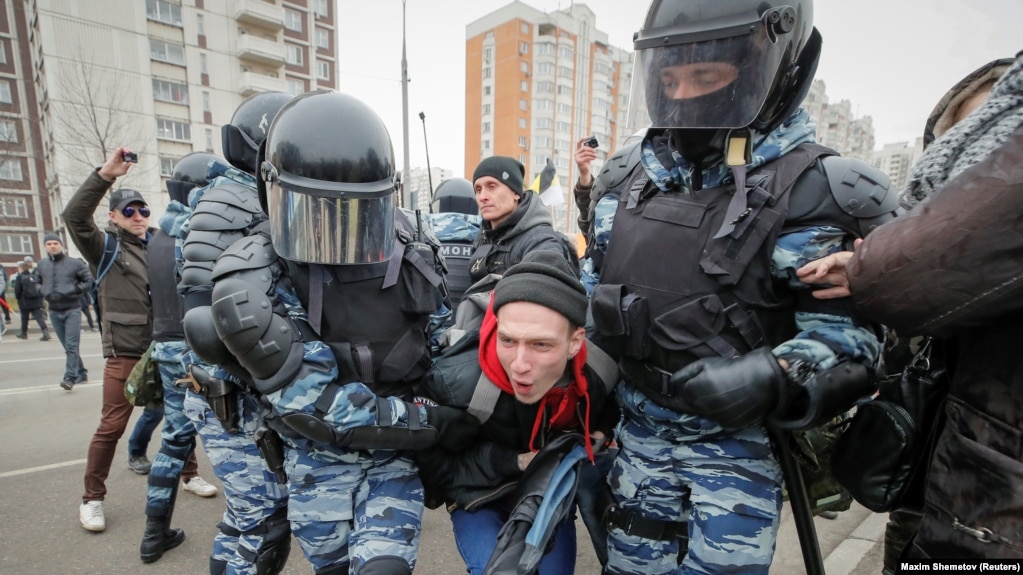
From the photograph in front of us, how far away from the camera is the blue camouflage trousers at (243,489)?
1.94m

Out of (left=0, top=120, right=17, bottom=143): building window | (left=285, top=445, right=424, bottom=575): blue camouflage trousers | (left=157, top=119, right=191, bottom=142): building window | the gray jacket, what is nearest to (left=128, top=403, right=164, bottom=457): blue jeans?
(left=285, top=445, right=424, bottom=575): blue camouflage trousers

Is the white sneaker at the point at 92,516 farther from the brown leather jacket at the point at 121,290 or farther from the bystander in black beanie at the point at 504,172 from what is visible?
the bystander in black beanie at the point at 504,172

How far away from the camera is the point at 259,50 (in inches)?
1060

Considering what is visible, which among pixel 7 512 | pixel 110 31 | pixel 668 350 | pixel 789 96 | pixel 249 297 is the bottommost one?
pixel 7 512

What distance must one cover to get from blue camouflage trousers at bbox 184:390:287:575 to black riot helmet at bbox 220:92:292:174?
3.25 feet

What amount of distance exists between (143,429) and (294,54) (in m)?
33.1

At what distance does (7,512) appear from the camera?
3.23 metres

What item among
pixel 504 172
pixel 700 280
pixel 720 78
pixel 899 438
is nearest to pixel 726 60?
pixel 720 78

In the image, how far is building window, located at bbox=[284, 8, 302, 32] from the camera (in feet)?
99.3

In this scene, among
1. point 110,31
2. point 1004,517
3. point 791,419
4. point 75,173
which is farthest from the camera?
point 110,31

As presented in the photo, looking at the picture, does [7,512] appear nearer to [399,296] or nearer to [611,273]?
[399,296]

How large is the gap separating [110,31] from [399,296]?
3019 centimetres

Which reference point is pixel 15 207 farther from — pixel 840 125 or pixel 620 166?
pixel 840 125

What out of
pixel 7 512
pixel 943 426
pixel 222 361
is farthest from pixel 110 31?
pixel 943 426
